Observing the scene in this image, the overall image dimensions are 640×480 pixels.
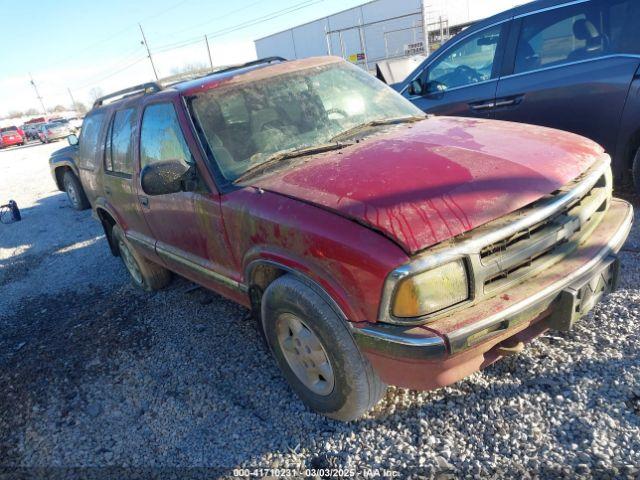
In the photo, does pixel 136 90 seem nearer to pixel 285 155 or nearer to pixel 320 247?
pixel 285 155

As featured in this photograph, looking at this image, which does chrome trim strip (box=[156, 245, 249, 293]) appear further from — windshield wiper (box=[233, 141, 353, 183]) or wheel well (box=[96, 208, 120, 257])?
wheel well (box=[96, 208, 120, 257])

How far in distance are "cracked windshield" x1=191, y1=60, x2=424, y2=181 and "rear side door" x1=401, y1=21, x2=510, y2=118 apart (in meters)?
1.62

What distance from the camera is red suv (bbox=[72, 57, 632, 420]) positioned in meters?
1.89

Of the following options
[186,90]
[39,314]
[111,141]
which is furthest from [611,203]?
[39,314]

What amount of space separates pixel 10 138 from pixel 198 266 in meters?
37.0

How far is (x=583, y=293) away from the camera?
210 cm

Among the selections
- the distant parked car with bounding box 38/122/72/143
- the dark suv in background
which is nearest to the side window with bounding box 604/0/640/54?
the dark suv in background

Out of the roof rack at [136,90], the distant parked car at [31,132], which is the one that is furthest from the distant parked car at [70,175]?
the distant parked car at [31,132]

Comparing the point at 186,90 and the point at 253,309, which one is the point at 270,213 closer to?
the point at 253,309

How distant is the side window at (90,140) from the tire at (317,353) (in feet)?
9.83

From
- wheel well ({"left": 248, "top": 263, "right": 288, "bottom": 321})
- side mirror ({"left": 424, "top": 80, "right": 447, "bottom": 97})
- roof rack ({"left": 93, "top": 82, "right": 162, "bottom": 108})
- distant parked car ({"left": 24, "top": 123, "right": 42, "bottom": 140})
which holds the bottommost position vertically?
distant parked car ({"left": 24, "top": 123, "right": 42, "bottom": 140})

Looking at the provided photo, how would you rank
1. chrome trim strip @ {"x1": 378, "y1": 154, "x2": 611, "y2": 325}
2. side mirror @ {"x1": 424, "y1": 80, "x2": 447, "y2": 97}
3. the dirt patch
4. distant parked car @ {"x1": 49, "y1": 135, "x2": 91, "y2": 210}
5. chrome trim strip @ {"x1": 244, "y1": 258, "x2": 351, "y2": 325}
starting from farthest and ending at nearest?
distant parked car @ {"x1": 49, "y1": 135, "x2": 91, "y2": 210}, side mirror @ {"x1": 424, "y1": 80, "x2": 447, "y2": 97}, the dirt patch, chrome trim strip @ {"x1": 244, "y1": 258, "x2": 351, "y2": 325}, chrome trim strip @ {"x1": 378, "y1": 154, "x2": 611, "y2": 325}

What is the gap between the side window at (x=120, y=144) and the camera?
148 inches

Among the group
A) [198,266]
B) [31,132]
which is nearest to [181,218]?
[198,266]
